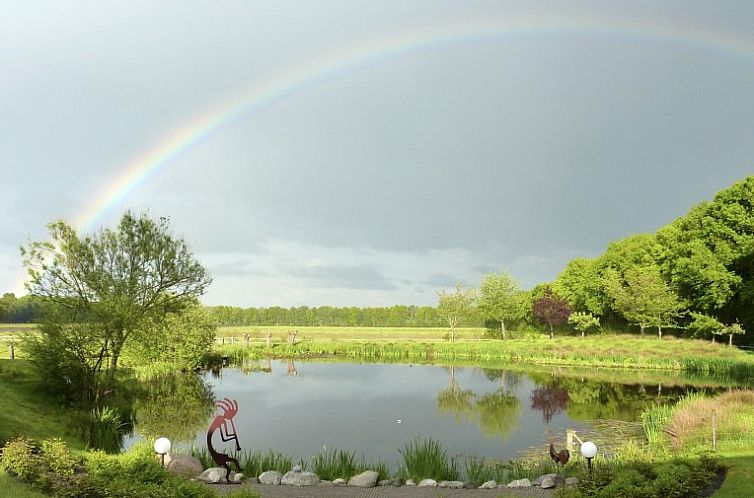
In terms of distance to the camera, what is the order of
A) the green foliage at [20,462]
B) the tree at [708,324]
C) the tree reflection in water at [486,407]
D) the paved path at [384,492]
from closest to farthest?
1. the green foliage at [20,462]
2. the paved path at [384,492]
3. the tree reflection in water at [486,407]
4. the tree at [708,324]

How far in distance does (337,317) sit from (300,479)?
124m

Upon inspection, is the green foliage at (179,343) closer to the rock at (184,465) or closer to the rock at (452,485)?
the rock at (184,465)

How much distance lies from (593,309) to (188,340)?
4741 centimetres

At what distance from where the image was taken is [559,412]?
25.7 m

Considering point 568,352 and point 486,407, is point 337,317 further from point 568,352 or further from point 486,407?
point 486,407

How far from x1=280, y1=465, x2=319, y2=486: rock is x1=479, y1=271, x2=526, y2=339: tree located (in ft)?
181

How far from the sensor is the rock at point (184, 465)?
1390 centimetres

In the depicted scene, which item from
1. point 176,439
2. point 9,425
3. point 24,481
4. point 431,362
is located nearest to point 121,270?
point 176,439

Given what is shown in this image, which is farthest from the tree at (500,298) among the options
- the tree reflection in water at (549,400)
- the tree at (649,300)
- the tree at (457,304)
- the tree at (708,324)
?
the tree reflection in water at (549,400)

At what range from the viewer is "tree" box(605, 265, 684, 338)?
166 feet

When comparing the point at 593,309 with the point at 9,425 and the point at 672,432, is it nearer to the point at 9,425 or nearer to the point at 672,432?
the point at 672,432

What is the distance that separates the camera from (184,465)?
46.7 feet

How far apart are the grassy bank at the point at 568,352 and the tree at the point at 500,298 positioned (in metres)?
9.11

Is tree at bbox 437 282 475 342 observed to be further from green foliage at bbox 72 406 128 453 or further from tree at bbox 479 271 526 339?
green foliage at bbox 72 406 128 453
